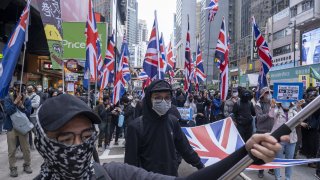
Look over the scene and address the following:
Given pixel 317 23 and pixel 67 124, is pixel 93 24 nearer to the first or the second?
pixel 67 124

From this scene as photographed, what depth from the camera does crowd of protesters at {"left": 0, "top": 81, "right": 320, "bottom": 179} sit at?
12.0ft

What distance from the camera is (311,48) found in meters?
35.9

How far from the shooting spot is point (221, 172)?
4.90 feet

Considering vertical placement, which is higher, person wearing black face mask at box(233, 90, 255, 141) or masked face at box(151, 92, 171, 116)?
masked face at box(151, 92, 171, 116)

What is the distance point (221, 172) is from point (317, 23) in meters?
49.2

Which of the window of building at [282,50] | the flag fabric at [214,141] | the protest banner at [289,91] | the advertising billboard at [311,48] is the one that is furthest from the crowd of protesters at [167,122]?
the window of building at [282,50]

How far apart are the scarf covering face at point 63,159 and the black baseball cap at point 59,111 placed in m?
0.06

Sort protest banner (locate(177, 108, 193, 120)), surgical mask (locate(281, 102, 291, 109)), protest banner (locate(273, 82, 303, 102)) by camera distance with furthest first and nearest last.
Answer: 1. protest banner (locate(177, 108, 193, 120))
2. protest banner (locate(273, 82, 303, 102))
3. surgical mask (locate(281, 102, 291, 109))

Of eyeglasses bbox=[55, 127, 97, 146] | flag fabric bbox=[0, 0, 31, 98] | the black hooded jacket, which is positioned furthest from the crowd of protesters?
flag fabric bbox=[0, 0, 31, 98]

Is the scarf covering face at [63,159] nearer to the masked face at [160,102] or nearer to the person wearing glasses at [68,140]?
the person wearing glasses at [68,140]

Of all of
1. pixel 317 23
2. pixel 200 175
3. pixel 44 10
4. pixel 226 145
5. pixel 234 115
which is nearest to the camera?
pixel 200 175

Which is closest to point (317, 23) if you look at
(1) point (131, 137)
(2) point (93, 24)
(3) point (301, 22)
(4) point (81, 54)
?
(3) point (301, 22)

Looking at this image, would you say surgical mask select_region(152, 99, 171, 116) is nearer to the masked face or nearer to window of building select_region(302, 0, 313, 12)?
the masked face

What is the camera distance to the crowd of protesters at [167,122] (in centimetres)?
365
